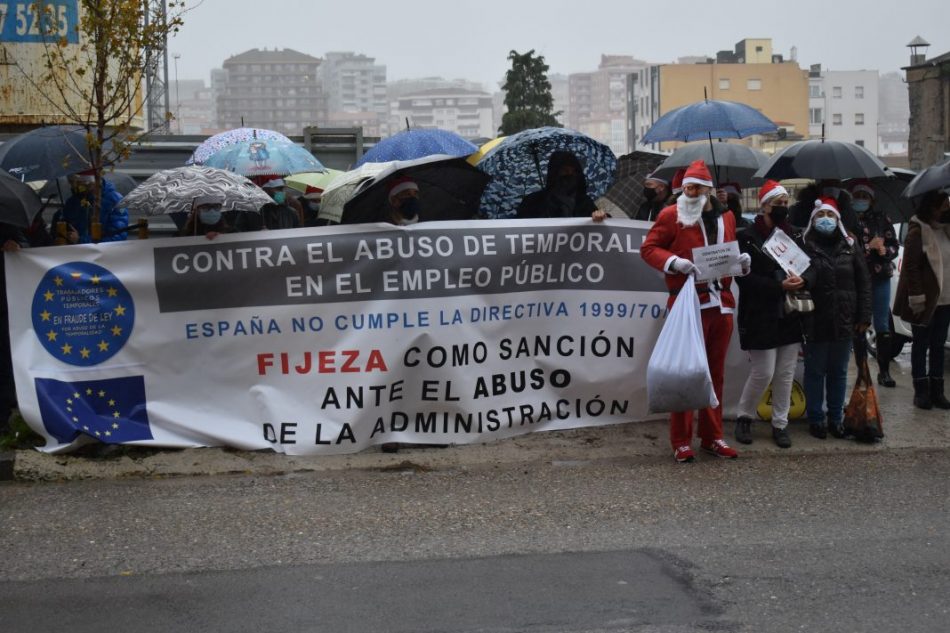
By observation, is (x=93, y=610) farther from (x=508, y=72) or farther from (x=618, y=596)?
(x=508, y=72)

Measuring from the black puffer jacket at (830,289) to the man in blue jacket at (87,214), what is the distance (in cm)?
506

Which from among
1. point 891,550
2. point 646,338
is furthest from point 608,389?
point 891,550

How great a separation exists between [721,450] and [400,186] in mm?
2924

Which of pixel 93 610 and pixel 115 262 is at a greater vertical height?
pixel 115 262

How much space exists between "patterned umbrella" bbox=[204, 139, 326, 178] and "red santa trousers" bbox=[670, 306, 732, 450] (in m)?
4.07

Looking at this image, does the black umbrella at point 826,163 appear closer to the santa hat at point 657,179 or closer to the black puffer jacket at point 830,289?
the black puffer jacket at point 830,289

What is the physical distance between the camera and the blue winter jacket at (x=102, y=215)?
909 cm

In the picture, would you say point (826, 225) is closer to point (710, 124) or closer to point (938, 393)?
point (938, 393)

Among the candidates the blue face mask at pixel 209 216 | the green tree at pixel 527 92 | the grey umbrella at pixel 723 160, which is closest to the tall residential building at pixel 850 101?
the green tree at pixel 527 92

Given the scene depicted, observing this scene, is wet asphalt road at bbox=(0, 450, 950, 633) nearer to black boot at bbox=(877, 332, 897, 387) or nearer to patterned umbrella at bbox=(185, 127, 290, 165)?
black boot at bbox=(877, 332, 897, 387)

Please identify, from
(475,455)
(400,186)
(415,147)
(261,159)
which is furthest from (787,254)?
(261,159)

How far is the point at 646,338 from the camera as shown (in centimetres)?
867

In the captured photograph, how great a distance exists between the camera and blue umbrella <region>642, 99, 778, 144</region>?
10.6 meters

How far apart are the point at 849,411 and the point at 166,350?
4.79 metres
